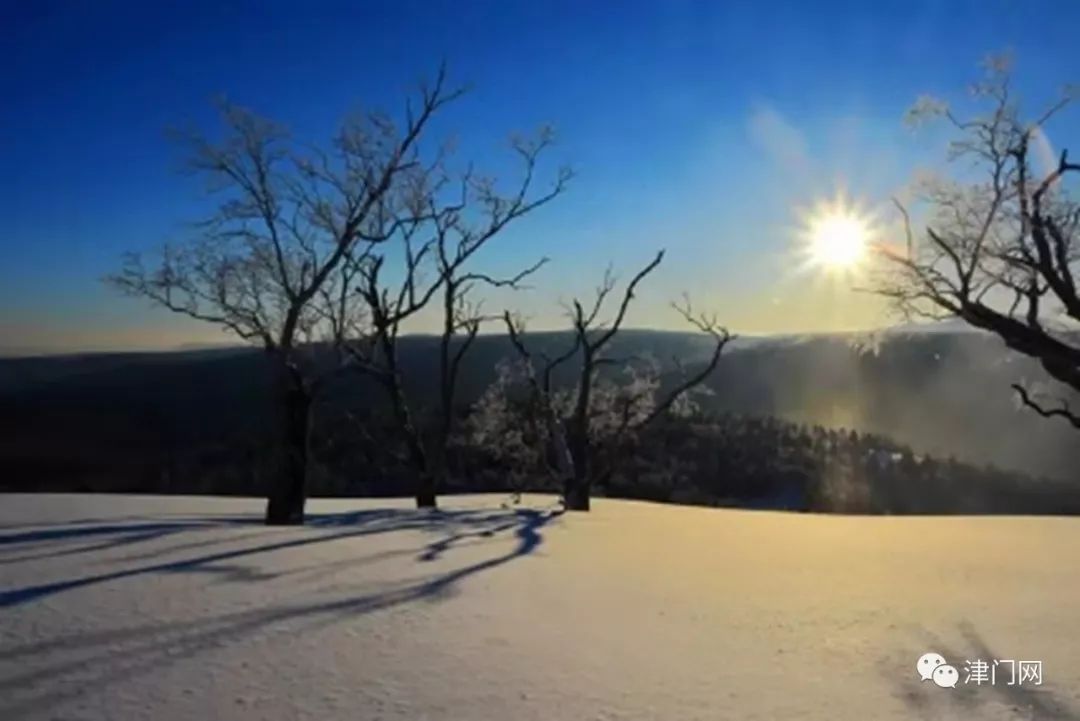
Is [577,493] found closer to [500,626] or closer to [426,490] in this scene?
[426,490]

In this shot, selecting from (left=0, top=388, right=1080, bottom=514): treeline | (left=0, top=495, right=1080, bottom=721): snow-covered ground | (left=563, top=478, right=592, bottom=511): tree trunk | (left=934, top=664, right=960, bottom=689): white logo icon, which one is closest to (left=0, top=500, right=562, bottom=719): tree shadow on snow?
(left=0, top=495, right=1080, bottom=721): snow-covered ground

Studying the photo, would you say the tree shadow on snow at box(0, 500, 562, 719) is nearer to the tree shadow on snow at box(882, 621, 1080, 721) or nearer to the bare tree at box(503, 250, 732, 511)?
the tree shadow on snow at box(882, 621, 1080, 721)

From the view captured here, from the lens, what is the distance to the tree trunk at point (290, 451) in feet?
31.6

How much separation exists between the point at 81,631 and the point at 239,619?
2.42 feet

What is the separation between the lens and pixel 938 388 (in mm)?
45812

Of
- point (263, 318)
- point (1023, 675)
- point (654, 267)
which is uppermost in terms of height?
point (654, 267)

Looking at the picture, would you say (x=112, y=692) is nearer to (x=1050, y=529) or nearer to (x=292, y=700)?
(x=292, y=700)

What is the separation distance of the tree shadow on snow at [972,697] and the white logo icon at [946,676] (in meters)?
0.03

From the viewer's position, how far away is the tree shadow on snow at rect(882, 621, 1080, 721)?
3.78 meters

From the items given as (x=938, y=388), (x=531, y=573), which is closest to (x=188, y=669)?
(x=531, y=573)

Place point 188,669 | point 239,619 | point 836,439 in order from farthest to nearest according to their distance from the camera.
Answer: point 836,439 → point 239,619 → point 188,669

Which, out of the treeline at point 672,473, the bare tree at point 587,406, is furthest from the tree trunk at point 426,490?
the treeline at point 672,473

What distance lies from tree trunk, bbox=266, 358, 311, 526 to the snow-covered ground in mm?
990

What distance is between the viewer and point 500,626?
491cm
